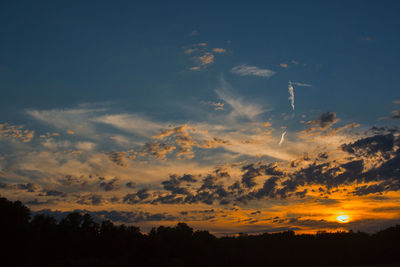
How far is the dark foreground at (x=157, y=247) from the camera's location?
253 ft

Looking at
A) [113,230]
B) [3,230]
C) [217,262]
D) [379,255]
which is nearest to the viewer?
[3,230]

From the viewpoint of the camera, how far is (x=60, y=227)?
323 feet

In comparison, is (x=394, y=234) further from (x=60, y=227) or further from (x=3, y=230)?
(x=3, y=230)

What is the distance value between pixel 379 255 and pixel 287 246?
36587 mm

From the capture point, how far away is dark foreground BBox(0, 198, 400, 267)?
7706cm

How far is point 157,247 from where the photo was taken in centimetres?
9288

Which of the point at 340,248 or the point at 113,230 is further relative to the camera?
the point at 340,248

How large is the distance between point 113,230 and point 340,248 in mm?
97344

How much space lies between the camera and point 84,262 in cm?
7162

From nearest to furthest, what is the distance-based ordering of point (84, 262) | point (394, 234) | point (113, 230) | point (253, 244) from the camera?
1. point (84, 262)
2. point (113, 230)
3. point (394, 234)
4. point (253, 244)

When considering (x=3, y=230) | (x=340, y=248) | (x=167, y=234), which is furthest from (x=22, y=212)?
(x=340, y=248)

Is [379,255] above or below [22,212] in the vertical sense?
below

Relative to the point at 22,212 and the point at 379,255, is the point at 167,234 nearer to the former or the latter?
the point at 22,212

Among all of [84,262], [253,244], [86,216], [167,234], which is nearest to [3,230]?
[84,262]
